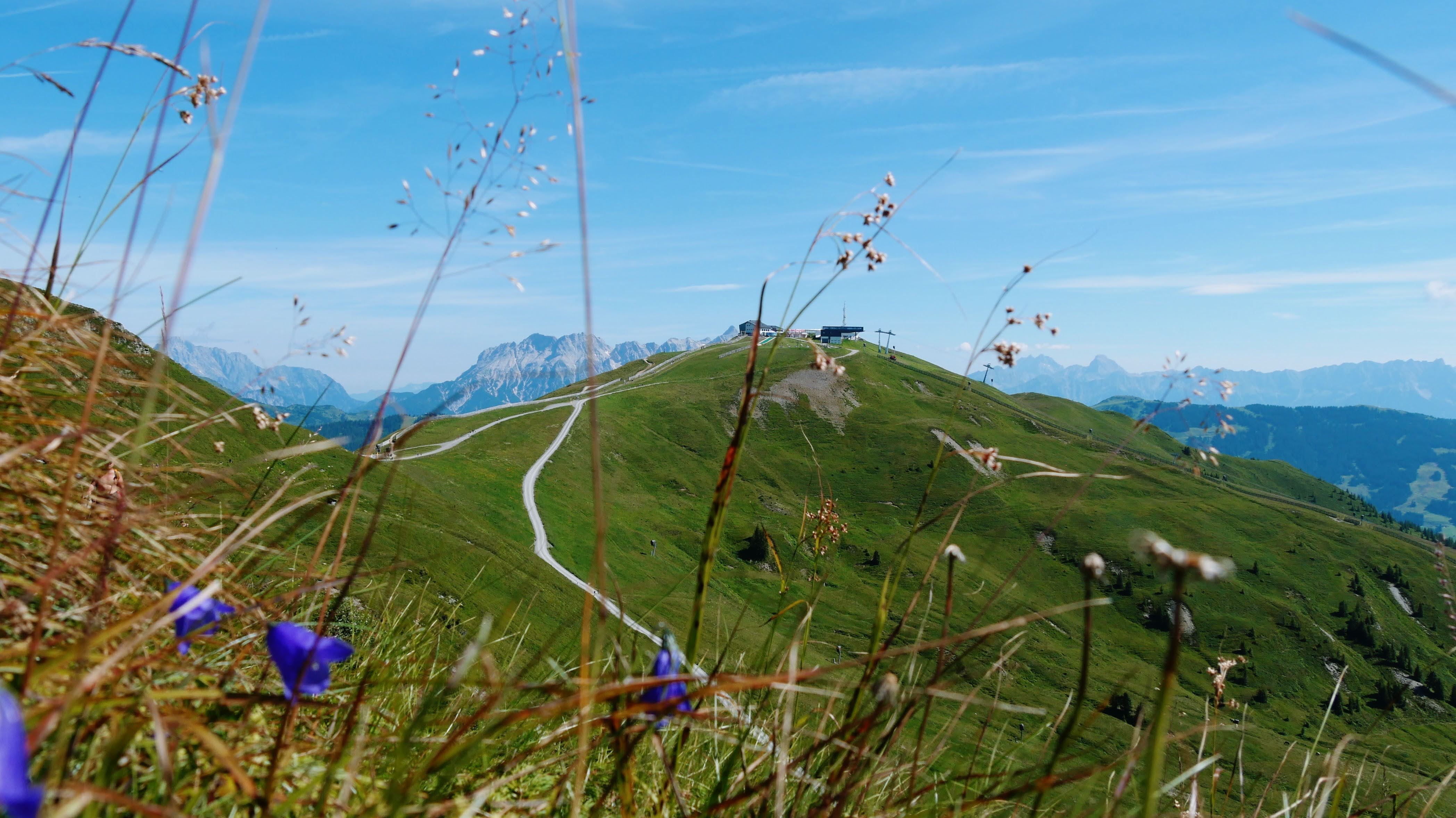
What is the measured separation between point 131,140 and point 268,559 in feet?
7.84

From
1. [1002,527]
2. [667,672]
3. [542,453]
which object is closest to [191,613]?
[667,672]

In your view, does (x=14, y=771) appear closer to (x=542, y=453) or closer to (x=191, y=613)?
(x=191, y=613)

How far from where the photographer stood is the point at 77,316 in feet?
7.75

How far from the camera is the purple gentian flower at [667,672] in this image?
197 centimetres

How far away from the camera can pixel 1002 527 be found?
124 meters

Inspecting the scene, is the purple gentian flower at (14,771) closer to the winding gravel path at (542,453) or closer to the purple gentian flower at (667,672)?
the purple gentian flower at (667,672)

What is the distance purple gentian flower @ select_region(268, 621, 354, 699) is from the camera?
1663mm

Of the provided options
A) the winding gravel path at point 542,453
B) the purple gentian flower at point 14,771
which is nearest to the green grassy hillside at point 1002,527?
the winding gravel path at point 542,453

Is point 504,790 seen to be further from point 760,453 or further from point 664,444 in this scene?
point 760,453

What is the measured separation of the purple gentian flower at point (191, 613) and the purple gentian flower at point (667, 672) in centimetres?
99

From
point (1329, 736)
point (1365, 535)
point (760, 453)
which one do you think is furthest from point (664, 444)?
point (1365, 535)

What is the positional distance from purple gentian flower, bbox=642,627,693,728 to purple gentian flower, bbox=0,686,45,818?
1.27 metres

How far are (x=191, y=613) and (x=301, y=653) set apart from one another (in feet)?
1.28

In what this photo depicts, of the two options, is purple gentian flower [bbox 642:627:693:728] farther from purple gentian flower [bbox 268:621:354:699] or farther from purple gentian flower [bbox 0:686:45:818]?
purple gentian flower [bbox 0:686:45:818]
